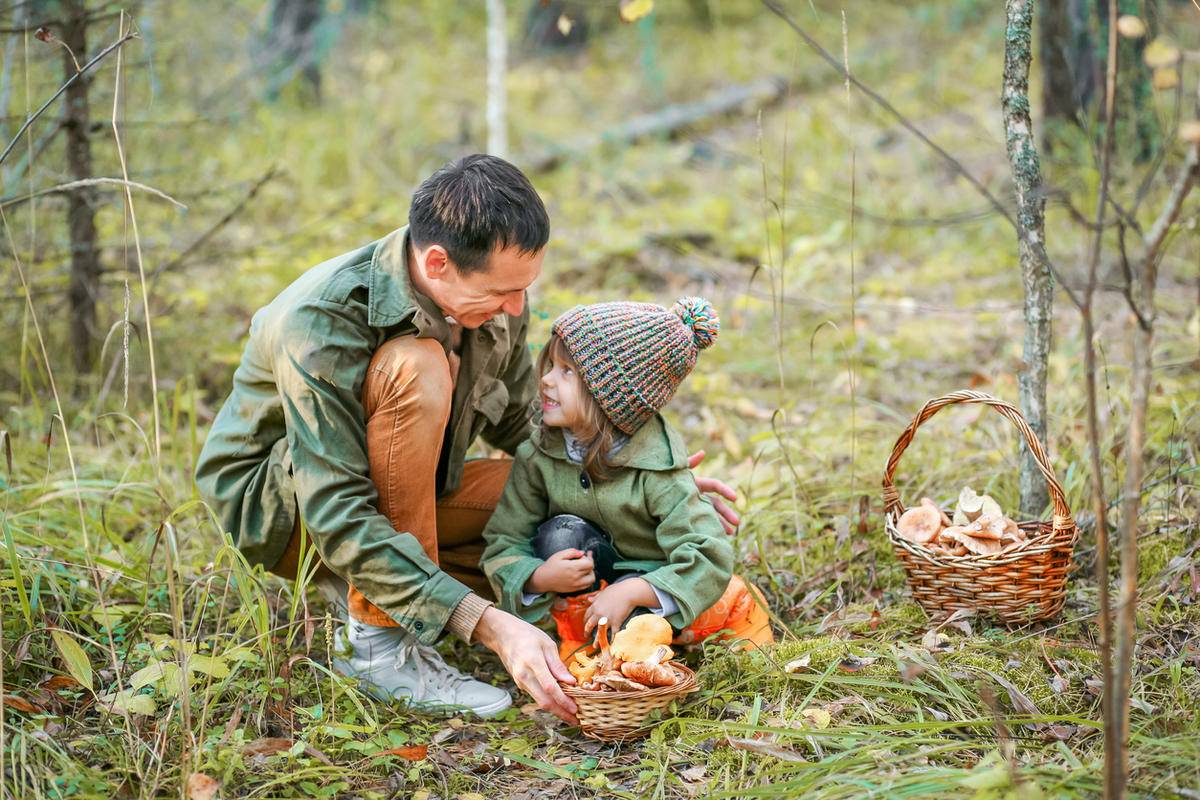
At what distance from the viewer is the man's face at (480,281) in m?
2.25

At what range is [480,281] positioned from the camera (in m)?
2.27

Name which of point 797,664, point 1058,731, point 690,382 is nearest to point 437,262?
point 797,664

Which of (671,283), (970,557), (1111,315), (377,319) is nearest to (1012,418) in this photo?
(970,557)

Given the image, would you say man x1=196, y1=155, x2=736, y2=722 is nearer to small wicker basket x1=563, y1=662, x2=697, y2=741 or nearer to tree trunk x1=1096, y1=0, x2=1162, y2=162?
small wicker basket x1=563, y1=662, x2=697, y2=741

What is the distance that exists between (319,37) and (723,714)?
7.96 meters

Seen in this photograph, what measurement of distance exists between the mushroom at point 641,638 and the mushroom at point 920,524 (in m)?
0.68

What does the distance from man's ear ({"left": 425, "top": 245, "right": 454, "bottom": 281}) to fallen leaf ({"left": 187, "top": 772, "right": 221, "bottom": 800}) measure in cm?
113

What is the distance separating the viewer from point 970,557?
239 centimetres

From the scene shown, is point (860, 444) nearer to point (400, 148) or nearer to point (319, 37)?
point (400, 148)

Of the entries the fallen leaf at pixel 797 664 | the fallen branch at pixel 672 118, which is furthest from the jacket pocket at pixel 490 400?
the fallen branch at pixel 672 118

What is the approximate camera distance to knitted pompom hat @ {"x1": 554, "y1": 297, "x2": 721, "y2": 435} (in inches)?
95.0

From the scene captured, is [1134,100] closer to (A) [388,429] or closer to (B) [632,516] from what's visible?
(B) [632,516]

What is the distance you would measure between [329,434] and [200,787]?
0.75 meters

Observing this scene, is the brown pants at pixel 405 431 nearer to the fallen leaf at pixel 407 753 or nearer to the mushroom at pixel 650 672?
the fallen leaf at pixel 407 753
